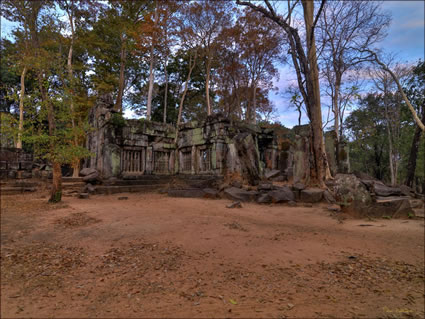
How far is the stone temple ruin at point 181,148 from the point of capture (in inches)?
498

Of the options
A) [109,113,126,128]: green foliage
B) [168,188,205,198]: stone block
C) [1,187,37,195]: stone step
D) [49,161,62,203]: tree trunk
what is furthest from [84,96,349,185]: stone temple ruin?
[49,161,62,203]: tree trunk

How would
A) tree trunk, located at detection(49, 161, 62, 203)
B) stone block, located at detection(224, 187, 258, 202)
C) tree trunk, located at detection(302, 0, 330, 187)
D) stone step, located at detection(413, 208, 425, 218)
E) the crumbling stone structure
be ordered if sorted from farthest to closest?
the crumbling stone structure → tree trunk, located at detection(302, 0, 330, 187) → stone block, located at detection(224, 187, 258, 202) → tree trunk, located at detection(49, 161, 62, 203) → stone step, located at detection(413, 208, 425, 218)

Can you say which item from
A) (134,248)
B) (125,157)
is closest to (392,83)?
(125,157)

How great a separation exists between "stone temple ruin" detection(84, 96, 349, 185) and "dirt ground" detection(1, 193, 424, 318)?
7062 millimetres

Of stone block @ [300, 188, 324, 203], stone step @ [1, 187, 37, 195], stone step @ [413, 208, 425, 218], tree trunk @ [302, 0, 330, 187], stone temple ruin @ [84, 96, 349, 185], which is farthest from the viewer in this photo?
stone temple ruin @ [84, 96, 349, 185]

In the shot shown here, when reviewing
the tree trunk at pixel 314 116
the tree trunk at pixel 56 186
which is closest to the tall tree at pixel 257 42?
the tree trunk at pixel 314 116

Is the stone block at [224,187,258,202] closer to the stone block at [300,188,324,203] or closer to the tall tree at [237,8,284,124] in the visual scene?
the stone block at [300,188,324,203]

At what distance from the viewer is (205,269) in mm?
3260

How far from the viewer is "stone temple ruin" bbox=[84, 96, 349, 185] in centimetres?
1266

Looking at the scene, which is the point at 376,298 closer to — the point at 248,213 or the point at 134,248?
the point at 134,248

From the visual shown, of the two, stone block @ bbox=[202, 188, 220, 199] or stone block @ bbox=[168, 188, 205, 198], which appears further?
stone block @ bbox=[168, 188, 205, 198]

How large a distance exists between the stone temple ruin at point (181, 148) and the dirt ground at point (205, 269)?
7062mm

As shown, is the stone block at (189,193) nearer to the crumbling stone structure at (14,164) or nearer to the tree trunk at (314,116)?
the tree trunk at (314,116)

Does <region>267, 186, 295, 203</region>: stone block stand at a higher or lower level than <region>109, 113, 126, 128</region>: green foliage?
lower
